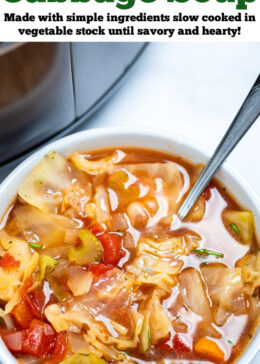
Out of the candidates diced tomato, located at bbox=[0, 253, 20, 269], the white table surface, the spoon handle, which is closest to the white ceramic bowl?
the spoon handle

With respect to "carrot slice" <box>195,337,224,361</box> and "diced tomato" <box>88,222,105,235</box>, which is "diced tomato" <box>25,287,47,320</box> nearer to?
"diced tomato" <box>88,222,105,235</box>

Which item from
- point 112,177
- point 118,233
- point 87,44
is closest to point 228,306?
point 118,233

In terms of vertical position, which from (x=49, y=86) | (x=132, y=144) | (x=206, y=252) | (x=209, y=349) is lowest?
(x=209, y=349)

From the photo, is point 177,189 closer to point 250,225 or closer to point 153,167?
point 153,167

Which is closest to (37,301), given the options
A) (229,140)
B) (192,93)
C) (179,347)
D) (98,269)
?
(98,269)

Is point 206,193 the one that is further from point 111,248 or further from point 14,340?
point 14,340
